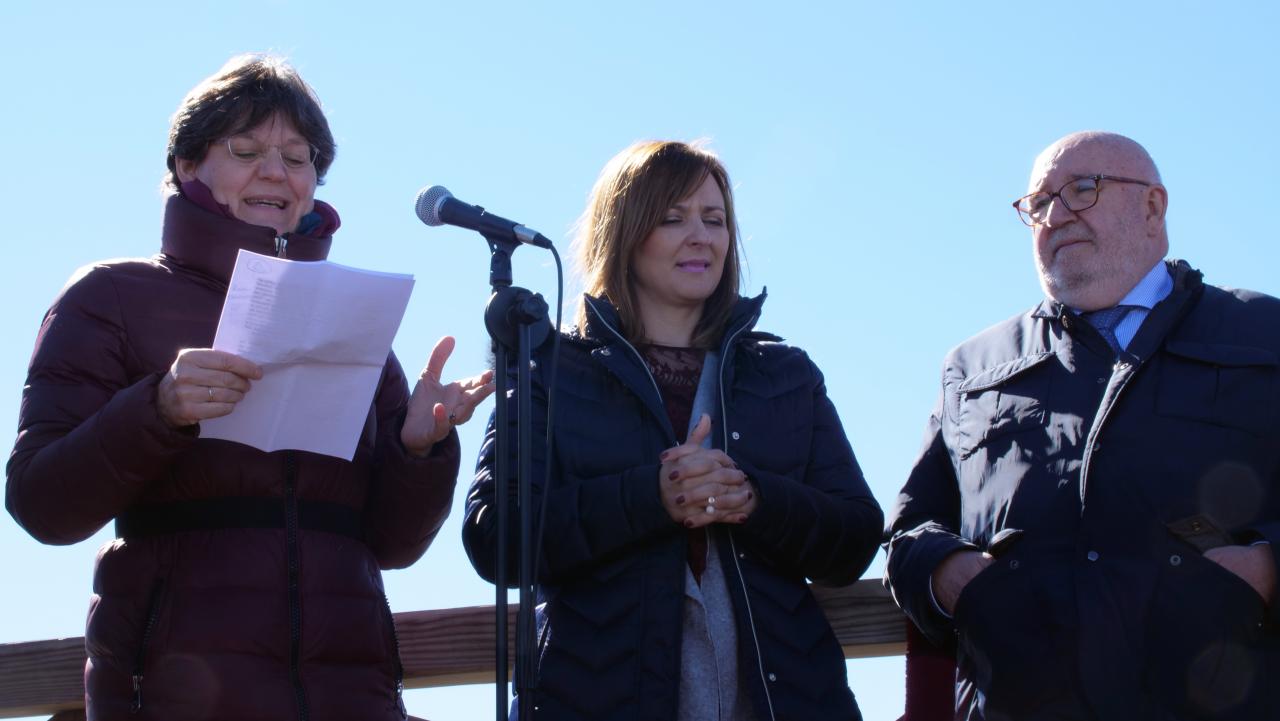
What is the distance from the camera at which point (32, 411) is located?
9.68 feet

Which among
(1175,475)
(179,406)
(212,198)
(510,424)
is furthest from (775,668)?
(212,198)

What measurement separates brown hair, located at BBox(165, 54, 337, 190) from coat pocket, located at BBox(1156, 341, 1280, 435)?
2095 millimetres

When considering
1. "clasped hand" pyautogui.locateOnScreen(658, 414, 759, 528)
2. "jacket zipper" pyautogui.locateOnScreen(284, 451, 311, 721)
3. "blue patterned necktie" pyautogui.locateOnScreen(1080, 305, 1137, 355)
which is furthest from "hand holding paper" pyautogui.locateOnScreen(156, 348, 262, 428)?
"blue patterned necktie" pyautogui.locateOnScreen(1080, 305, 1137, 355)

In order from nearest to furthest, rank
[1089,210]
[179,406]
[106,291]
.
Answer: [179,406] → [106,291] → [1089,210]

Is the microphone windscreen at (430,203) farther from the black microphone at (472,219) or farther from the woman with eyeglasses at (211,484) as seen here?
the woman with eyeglasses at (211,484)

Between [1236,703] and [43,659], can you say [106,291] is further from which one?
[1236,703]

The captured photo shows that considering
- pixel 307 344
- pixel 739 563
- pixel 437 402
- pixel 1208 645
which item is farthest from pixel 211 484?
pixel 1208 645

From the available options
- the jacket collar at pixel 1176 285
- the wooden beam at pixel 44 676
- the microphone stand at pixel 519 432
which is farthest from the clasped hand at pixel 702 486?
the wooden beam at pixel 44 676

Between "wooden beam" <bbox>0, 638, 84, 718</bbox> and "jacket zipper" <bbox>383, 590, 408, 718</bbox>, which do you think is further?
"wooden beam" <bbox>0, 638, 84, 718</bbox>

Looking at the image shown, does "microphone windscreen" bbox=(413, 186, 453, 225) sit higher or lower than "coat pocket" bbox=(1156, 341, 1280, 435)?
higher

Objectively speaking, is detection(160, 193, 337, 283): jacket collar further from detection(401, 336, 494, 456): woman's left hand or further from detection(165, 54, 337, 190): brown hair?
detection(401, 336, 494, 456): woman's left hand

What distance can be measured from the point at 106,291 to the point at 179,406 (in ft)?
1.44

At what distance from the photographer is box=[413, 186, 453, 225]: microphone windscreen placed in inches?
122

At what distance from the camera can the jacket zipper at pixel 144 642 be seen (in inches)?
111
